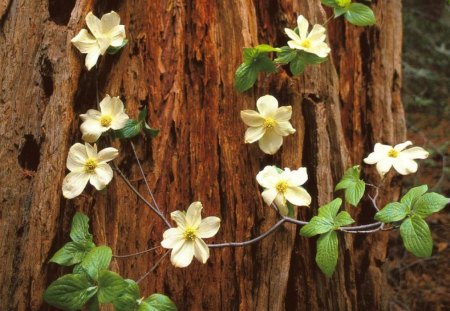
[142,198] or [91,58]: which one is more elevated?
[91,58]

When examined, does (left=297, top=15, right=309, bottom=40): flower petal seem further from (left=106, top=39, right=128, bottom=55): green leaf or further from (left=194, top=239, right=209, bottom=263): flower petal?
(left=194, top=239, right=209, bottom=263): flower petal

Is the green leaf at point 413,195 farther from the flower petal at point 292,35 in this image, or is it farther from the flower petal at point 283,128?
the flower petal at point 292,35

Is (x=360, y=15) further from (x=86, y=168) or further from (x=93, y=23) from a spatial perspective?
(x=86, y=168)

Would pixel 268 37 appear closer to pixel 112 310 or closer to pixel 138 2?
pixel 138 2

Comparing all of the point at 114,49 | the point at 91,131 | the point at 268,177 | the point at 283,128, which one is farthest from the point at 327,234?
the point at 114,49

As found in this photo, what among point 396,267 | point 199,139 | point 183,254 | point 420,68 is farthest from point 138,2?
point 420,68

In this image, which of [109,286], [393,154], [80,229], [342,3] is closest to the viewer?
[109,286]
